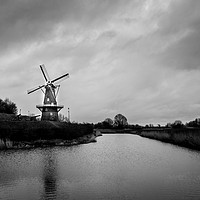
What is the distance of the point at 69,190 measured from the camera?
11.6 meters

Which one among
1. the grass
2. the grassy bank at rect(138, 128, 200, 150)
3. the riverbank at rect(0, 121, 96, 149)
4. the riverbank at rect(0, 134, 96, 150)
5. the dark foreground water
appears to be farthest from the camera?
the grass

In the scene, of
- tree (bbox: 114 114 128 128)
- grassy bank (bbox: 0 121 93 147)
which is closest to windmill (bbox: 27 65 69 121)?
grassy bank (bbox: 0 121 93 147)

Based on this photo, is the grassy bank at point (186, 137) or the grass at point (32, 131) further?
the grass at point (32, 131)

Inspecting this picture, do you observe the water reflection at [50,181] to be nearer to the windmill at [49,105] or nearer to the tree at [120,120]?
the windmill at [49,105]

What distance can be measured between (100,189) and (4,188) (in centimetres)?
415

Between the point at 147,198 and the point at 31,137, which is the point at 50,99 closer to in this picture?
the point at 31,137

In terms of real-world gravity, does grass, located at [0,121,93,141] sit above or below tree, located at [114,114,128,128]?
below

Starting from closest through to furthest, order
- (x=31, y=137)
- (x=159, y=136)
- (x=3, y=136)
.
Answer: (x=3, y=136), (x=31, y=137), (x=159, y=136)

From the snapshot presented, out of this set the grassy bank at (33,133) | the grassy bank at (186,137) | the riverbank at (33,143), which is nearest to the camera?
the grassy bank at (186,137)

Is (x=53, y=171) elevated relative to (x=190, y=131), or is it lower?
lower

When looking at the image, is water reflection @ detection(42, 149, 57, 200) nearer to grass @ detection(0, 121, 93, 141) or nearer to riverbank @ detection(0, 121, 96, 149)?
riverbank @ detection(0, 121, 96, 149)

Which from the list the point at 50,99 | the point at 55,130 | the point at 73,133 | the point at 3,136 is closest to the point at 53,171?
the point at 3,136

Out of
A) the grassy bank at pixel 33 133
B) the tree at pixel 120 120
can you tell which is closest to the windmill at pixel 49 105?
the grassy bank at pixel 33 133

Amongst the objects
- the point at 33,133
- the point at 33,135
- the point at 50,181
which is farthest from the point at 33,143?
the point at 50,181
